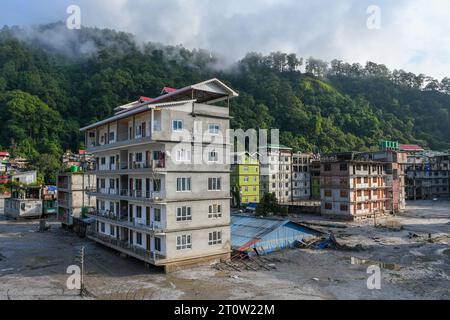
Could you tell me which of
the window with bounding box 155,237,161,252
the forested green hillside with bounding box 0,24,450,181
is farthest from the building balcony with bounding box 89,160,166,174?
the forested green hillside with bounding box 0,24,450,181

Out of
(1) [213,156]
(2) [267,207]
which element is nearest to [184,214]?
(1) [213,156]

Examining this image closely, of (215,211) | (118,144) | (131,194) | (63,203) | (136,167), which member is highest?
(118,144)

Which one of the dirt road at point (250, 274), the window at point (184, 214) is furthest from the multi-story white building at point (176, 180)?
the dirt road at point (250, 274)

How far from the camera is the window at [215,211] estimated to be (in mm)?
29938

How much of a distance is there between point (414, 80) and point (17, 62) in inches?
6581

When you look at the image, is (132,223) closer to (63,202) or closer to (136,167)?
(136,167)

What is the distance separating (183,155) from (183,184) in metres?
2.32

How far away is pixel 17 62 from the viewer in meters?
124

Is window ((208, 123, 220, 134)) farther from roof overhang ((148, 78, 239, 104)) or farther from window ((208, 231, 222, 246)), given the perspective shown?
window ((208, 231, 222, 246))

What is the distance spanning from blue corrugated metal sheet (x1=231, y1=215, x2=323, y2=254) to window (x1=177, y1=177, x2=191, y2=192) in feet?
25.7

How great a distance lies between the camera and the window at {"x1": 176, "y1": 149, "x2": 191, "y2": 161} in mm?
28516

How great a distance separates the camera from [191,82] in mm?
132125
